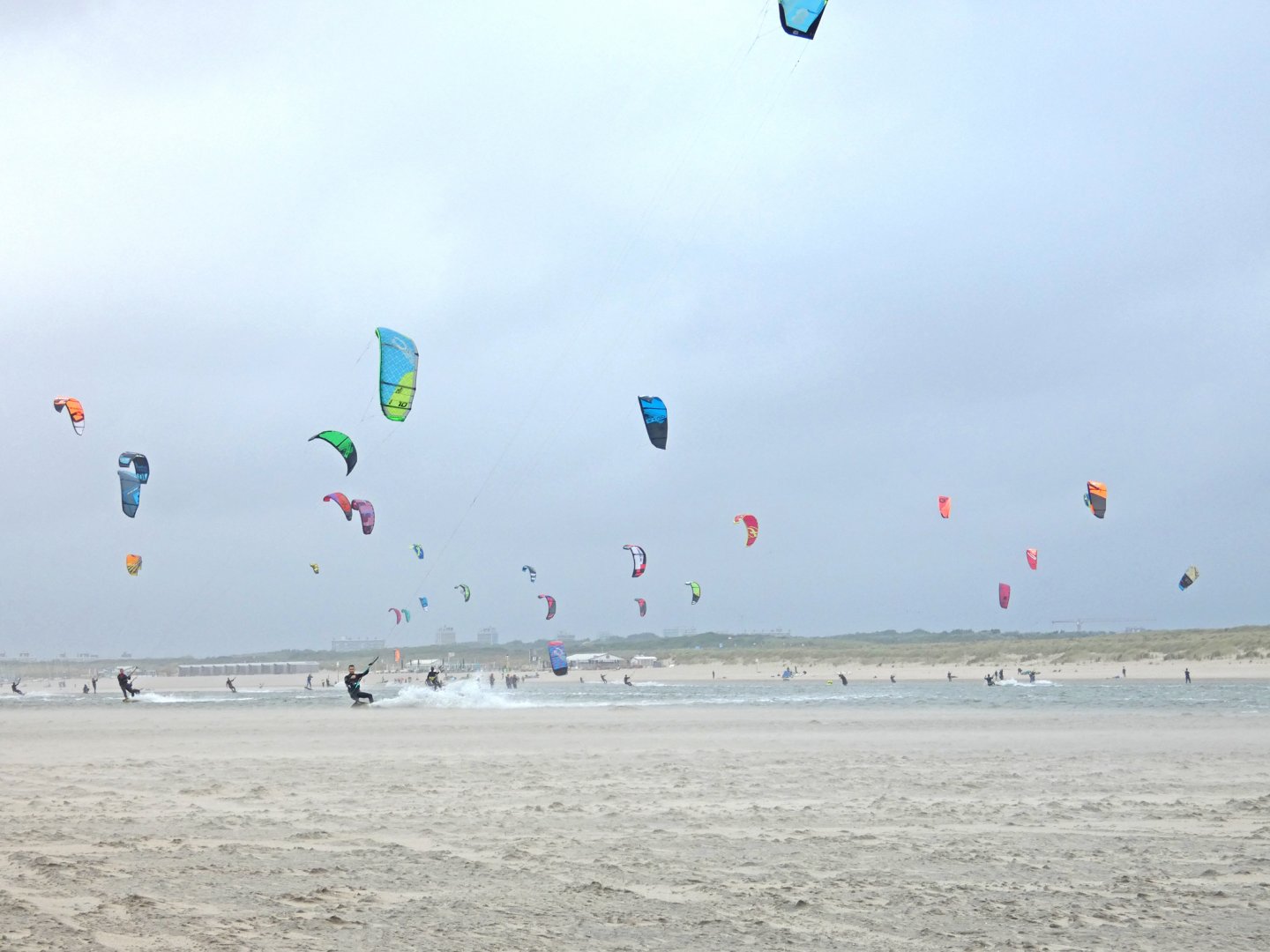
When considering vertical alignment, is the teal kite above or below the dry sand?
above

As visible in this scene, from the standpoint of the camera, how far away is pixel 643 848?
6.55 meters

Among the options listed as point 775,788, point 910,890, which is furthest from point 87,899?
point 775,788

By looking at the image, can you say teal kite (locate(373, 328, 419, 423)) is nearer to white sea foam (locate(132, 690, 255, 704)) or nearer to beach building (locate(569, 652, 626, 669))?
white sea foam (locate(132, 690, 255, 704))

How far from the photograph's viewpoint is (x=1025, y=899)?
5.32m

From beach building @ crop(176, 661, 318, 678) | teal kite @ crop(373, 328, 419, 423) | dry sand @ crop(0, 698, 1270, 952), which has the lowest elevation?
beach building @ crop(176, 661, 318, 678)

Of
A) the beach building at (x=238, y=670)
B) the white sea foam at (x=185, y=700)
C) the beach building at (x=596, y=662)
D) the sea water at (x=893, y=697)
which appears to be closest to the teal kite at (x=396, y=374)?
→ the sea water at (x=893, y=697)

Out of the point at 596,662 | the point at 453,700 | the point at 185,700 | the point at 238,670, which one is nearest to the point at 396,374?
the point at 453,700

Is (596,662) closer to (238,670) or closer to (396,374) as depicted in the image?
(238,670)

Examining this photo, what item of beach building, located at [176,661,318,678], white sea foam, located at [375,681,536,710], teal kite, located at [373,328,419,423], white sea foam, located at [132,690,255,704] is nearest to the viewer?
teal kite, located at [373,328,419,423]

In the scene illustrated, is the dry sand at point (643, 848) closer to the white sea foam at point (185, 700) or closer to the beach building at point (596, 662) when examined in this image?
the white sea foam at point (185, 700)

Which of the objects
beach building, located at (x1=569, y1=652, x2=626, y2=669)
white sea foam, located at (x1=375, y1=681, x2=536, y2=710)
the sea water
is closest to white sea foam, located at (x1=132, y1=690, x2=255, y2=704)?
the sea water

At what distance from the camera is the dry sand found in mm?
4773

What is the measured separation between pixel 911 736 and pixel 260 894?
10634 mm

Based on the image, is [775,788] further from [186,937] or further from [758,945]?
[186,937]
